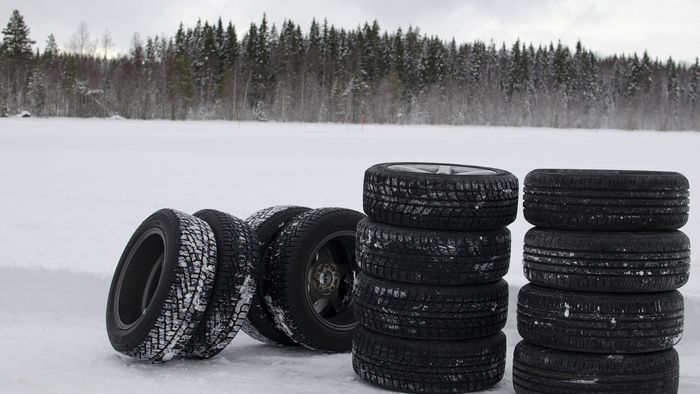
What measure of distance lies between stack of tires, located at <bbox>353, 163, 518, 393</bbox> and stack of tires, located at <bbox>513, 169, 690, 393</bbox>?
0.38m

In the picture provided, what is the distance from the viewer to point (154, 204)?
40.4 feet

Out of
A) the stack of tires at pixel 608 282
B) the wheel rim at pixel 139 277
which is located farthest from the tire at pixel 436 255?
the wheel rim at pixel 139 277

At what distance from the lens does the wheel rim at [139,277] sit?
5.96 m

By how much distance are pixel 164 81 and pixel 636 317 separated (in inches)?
2881

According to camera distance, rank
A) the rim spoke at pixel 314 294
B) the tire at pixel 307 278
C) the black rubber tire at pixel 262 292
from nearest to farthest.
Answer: the tire at pixel 307 278 < the black rubber tire at pixel 262 292 < the rim spoke at pixel 314 294

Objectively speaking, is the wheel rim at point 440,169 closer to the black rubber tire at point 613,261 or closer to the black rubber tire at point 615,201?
the black rubber tire at point 615,201

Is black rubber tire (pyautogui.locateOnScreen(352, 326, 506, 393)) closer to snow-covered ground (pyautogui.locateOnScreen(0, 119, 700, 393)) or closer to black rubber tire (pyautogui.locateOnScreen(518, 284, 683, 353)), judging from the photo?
snow-covered ground (pyautogui.locateOnScreen(0, 119, 700, 393))

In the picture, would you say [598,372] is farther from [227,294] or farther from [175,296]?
[175,296]

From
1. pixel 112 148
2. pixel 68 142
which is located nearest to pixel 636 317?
pixel 112 148

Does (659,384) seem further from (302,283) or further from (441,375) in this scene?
(302,283)

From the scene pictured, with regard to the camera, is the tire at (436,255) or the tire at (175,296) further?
the tire at (175,296)

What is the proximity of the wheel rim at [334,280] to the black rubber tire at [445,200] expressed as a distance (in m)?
1.19

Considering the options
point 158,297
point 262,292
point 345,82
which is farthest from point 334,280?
point 345,82

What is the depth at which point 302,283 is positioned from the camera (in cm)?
577
